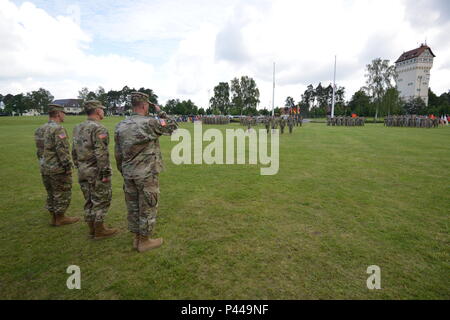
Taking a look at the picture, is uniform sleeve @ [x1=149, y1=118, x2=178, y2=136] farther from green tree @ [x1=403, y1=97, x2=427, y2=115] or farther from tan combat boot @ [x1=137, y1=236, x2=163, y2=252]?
green tree @ [x1=403, y1=97, x2=427, y2=115]

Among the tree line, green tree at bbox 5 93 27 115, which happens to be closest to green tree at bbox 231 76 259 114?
the tree line

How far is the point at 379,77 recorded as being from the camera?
172 feet

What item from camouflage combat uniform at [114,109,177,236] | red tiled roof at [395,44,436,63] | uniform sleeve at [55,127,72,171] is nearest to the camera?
camouflage combat uniform at [114,109,177,236]

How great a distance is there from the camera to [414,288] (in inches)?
109

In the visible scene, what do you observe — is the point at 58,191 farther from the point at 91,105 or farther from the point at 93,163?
the point at 91,105

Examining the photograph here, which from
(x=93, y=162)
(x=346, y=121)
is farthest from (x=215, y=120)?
(x=93, y=162)

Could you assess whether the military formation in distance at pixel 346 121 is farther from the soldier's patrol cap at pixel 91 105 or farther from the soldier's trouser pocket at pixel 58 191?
the soldier's trouser pocket at pixel 58 191

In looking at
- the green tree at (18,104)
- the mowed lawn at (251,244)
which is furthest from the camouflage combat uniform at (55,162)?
the green tree at (18,104)

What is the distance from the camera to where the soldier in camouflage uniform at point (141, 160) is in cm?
340

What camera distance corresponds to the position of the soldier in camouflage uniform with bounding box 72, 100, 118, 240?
3746 mm

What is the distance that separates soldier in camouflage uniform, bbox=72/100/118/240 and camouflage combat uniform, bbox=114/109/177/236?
1.30ft

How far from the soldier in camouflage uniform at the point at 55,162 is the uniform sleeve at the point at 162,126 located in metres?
2.03

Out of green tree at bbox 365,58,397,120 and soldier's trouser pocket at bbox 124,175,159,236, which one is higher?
green tree at bbox 365,58,397,120
